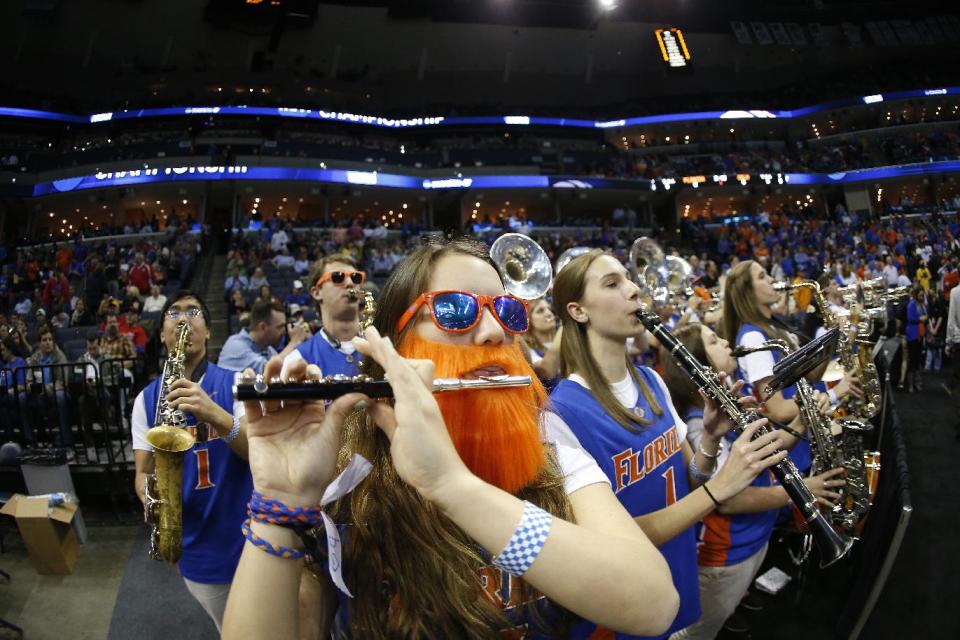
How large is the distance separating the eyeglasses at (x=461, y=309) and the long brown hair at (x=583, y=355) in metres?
0.93

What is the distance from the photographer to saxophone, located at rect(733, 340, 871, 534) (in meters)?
3.24

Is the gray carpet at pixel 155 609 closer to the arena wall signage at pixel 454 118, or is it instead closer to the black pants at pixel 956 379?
the black pants at pixel 956 379

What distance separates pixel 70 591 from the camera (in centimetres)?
438

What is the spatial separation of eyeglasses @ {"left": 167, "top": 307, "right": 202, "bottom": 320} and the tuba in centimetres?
186

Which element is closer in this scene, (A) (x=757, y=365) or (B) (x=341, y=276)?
(A) (x=757, y=365)

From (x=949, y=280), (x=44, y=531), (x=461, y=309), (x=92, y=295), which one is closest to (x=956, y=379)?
(x=949, y=280)

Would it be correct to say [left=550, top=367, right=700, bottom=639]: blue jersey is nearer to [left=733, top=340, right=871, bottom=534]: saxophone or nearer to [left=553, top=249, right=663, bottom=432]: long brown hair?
[left=553, top=249, right=663, bottom=432]: long brown hair

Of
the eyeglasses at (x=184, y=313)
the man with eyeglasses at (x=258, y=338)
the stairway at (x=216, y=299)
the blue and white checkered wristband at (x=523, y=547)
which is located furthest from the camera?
the stairway at (x=216, y=299)

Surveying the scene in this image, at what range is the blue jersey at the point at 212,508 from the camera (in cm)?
277

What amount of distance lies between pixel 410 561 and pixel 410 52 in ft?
117

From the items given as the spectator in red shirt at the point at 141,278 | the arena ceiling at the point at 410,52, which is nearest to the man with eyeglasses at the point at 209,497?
the spectator in red shirt at the point at 141,278

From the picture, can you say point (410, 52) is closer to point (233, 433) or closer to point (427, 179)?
point (427, 179)

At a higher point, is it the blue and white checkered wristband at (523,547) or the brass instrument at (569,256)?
the brass instrument at (569,256)

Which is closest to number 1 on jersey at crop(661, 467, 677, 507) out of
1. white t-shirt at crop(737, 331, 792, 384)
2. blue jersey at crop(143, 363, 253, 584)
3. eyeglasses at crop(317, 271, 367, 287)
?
white t-shirt at crop(737, 331, 792, 384)
